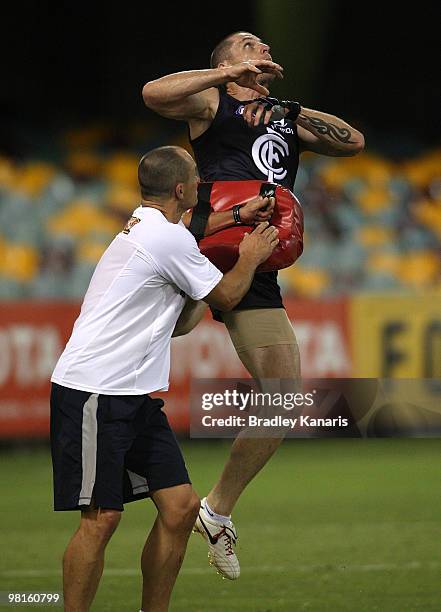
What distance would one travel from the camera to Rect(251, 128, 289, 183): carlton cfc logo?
17.3 ft

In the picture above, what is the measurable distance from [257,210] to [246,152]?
505 mm

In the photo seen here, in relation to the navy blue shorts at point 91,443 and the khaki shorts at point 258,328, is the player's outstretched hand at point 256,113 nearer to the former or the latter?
the khaki shorts at point 258,328

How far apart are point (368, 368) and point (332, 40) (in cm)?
541

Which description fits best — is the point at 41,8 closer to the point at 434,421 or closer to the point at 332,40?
the point at 332,40

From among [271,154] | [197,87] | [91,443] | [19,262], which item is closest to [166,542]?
[91,443]

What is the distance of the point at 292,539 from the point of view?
21.6ft

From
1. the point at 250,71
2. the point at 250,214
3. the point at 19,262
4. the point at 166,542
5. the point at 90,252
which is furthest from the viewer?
the point at 90,252

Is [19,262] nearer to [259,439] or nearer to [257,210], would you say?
[259,439]

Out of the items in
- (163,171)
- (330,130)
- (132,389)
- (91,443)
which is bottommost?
(91,443)

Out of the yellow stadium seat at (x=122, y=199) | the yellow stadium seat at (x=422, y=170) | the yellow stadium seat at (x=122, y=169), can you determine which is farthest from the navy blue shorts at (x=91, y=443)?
the yellow stadium seat at (x=422, y=170)

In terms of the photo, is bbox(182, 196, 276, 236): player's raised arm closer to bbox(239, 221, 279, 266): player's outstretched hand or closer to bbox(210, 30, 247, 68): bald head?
bbox(239, 221, 279, 266): player's outstretched hand

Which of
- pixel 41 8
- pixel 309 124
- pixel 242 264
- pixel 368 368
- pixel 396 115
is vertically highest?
pixel 41 8

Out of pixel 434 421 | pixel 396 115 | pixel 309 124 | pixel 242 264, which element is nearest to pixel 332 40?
pixel 396 115

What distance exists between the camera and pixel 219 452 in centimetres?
1073
